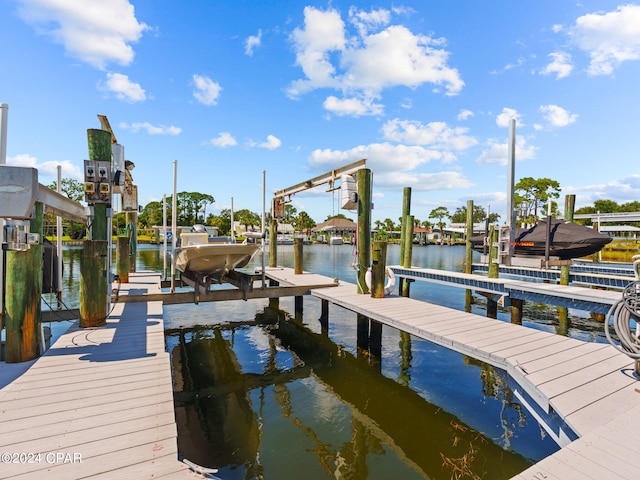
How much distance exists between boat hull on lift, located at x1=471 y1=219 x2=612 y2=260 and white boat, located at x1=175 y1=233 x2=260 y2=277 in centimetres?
1027

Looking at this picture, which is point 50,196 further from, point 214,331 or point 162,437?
point 214,331

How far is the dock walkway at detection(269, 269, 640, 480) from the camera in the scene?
9.62ft

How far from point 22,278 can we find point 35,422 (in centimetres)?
212

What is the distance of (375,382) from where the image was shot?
7.71m

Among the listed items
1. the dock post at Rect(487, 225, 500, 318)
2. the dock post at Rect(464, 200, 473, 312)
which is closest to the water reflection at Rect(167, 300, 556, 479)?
the dock post at Rect(487, 225, 500, 318)

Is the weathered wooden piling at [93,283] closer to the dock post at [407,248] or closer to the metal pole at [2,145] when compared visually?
the metal pole at [2,145]

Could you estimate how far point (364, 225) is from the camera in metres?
9.32

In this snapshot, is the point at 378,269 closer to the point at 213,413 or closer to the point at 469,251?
the point at 213,413

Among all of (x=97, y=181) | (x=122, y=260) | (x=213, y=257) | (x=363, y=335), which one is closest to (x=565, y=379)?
(x=363, y=335)

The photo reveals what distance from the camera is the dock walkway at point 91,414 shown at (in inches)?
105

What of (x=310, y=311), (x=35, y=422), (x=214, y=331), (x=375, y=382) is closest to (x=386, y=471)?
(x=375, y=382)

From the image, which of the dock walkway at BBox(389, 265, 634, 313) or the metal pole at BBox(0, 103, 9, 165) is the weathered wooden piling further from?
the dock walkway at BBox(389, 265, 634, 313)

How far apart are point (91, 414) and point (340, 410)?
14.2ft

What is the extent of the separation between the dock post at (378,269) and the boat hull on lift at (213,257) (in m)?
2.98
